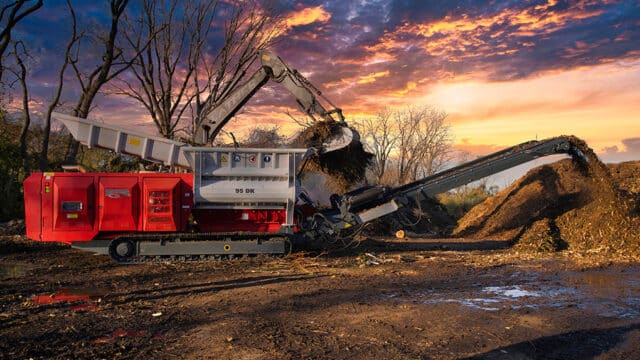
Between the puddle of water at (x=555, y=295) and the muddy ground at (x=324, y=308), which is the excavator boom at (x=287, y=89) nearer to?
the muddy ground at (x=324, y=308)

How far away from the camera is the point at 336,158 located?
43.5 feet

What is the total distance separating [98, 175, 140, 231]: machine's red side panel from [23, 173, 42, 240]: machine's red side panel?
134 cm

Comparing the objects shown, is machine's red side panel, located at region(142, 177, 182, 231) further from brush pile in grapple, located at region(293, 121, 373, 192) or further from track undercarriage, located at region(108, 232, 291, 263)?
brush pile in grapple, located at region(293, 121, 373, 192)

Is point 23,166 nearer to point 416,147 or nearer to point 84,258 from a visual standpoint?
point 84,258

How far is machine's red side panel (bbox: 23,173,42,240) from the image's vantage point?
10961 millimetres

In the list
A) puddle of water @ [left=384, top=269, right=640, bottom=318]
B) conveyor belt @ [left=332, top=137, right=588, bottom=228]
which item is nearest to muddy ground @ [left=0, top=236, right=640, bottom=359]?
puddle of water @ [left=384, top=269, right=640, bottom=318]

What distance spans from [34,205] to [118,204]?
6.33ft

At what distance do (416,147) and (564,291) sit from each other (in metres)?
31.6

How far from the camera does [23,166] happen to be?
68.1 feet

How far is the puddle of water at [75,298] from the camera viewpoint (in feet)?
24.6

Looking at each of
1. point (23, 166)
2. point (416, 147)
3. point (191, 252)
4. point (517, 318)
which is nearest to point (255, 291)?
point (191, 252)

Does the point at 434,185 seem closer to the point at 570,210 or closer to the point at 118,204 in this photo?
the point at 570,210

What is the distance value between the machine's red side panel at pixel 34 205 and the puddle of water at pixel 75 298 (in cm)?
309

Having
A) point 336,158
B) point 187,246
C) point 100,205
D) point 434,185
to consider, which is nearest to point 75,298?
point 187,246
